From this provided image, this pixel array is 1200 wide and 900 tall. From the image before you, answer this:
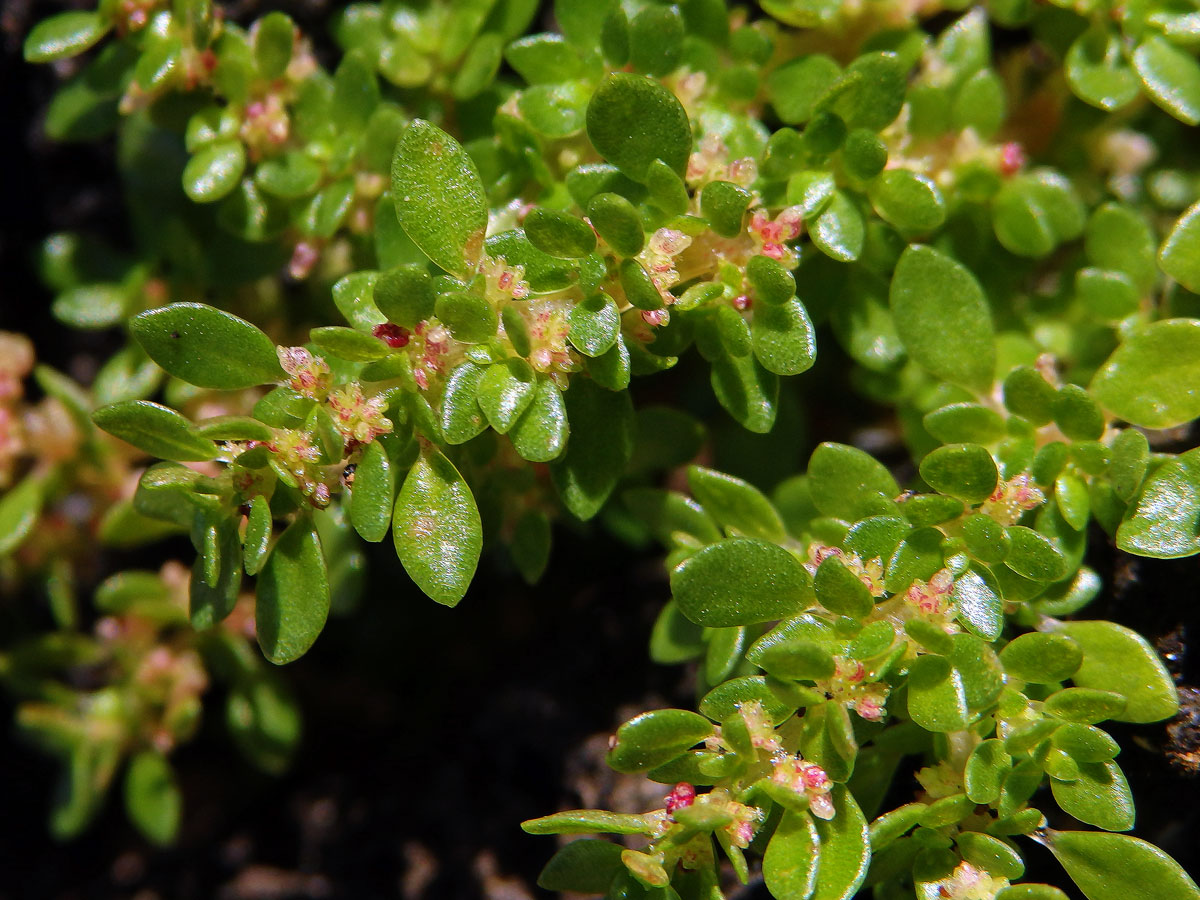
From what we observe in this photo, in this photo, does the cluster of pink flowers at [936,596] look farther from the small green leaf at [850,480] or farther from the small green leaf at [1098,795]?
the small green leaf at [1098,795]

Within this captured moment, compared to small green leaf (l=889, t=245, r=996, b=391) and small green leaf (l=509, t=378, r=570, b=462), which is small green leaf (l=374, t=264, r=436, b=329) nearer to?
small green leaf (l=509, t=378, r=570, b=462)

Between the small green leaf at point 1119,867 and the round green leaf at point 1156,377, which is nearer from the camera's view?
the small green leaf at point 1119,867

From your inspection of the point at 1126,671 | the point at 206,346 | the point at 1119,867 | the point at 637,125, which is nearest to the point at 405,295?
the point at 206,346

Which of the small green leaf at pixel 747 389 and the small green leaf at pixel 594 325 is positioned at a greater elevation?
the small green leaf at pixel 594 325

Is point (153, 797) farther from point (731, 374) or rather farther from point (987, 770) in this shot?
point (987, 770)

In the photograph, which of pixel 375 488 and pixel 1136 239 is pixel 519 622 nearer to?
pixel 375 488

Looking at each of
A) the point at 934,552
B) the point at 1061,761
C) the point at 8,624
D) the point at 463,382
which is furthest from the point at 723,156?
the point at 8,624

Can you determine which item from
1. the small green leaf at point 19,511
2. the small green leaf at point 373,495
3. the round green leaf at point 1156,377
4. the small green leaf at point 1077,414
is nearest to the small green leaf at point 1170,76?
the round green leaf at point 1156,377
